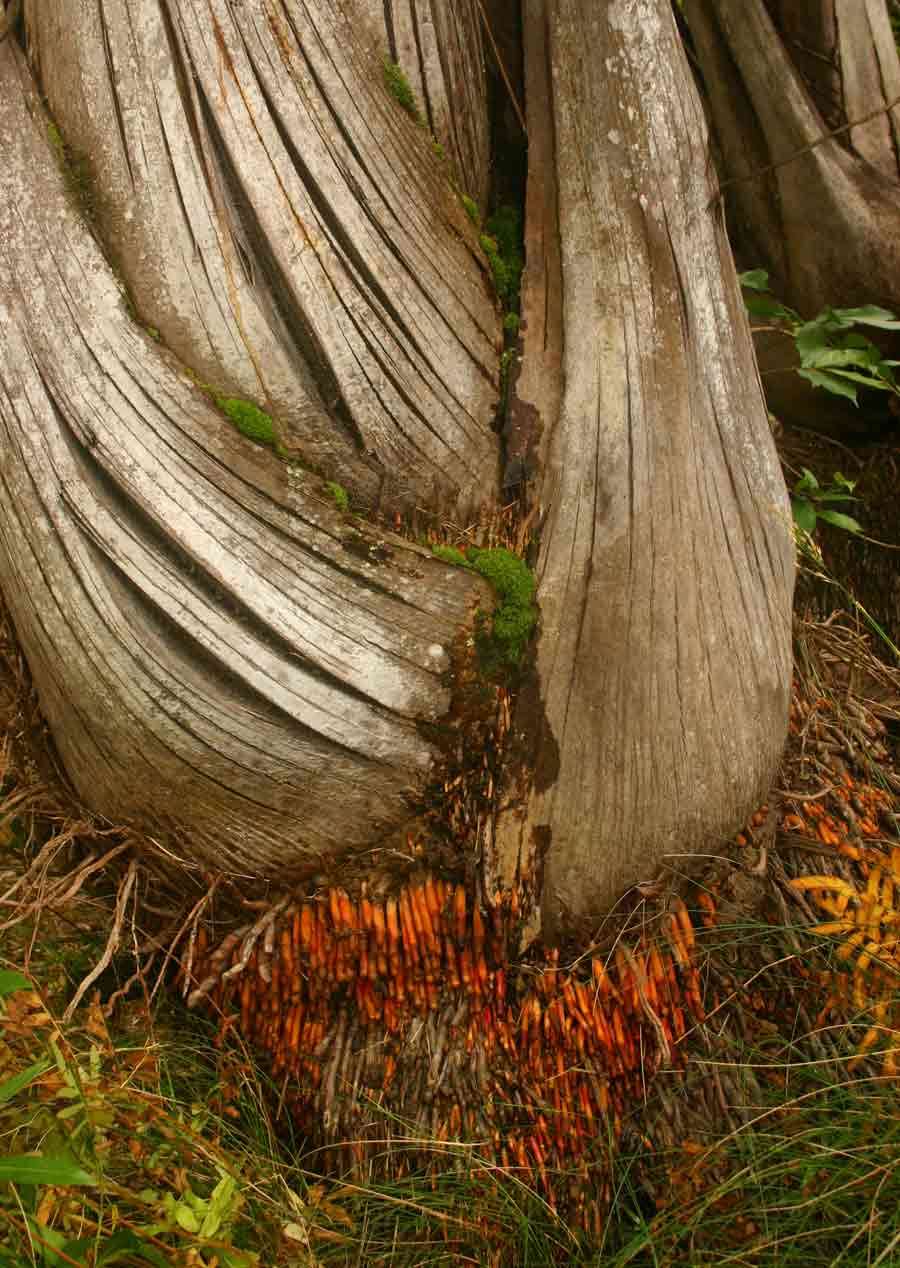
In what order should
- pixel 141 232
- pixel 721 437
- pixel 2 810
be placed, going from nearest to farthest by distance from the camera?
1. pixel 141 232
2. pixel 721 437
3. pixel 2 810

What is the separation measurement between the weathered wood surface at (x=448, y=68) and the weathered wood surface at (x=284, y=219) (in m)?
0.08

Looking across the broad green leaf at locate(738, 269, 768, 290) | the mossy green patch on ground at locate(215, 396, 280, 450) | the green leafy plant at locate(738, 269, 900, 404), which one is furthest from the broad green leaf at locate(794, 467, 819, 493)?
the mossy green patch on ground at locate(215, 396, 280, 450)

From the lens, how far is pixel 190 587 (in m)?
2.16

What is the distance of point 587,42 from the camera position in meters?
2.31

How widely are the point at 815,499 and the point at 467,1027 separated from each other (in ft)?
6.15

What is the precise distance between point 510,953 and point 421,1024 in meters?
0.25

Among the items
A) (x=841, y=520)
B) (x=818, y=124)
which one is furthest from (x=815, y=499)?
(x=818, y=124)

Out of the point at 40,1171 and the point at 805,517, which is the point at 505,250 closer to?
the point at 805,517

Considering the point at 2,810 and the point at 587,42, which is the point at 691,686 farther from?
the point at 2,810

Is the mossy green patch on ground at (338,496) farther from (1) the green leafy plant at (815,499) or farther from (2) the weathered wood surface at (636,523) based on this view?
(1) the green leafy plant at (815,499)

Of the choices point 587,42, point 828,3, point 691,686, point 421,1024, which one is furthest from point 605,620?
point 828,3

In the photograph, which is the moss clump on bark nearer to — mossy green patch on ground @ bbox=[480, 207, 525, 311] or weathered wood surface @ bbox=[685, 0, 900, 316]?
mossy green patch on ground @ bbox=[480, 207, 525, 311]

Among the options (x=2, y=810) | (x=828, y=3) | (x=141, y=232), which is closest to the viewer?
(x=141, y=232)

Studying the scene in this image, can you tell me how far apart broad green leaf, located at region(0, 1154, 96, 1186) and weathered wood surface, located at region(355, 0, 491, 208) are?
2.21 metres
